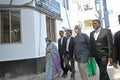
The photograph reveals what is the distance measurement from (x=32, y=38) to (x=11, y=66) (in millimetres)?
1657

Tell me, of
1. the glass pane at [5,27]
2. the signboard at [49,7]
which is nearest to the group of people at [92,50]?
the glass pane at [5,27]

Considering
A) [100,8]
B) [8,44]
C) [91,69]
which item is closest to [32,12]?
[8,44]

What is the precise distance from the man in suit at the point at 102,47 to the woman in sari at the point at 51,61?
3055 millimetres

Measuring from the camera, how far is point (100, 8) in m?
29.3

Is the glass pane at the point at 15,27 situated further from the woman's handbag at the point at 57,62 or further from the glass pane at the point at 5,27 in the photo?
the woman's handbag at the point at 57,62

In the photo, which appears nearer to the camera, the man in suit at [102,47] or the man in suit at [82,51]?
the man in suit at [102,47]

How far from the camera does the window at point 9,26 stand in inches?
450

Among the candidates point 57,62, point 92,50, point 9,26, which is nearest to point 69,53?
point 57,62

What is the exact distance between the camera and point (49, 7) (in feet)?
46.6

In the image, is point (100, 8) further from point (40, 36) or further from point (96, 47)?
point (96, 47)

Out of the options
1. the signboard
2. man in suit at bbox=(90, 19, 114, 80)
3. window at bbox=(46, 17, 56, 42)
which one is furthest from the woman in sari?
window at bbox=(46, 17, 56, 42)

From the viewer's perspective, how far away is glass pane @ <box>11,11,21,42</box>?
1164cm

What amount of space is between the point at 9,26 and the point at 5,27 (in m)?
0.19

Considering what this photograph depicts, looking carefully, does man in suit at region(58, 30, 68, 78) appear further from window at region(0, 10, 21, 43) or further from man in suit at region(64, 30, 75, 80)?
window at region(0, 10, 21, 43)
